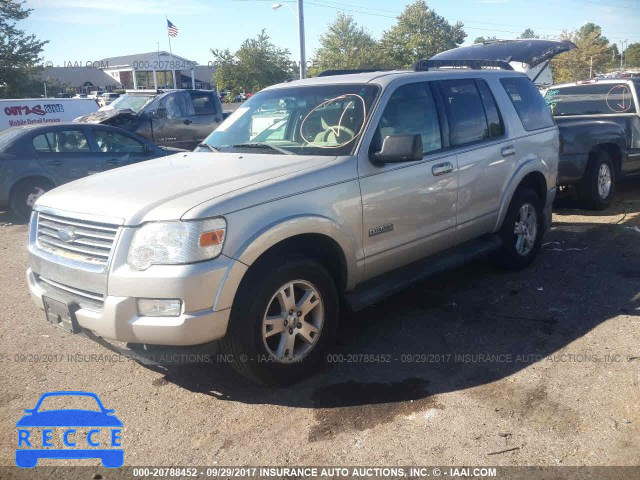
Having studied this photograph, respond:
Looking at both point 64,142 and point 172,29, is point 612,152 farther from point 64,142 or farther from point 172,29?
point 172,29

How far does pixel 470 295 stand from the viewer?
17.8 ft

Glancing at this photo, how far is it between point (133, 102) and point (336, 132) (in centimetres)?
1334

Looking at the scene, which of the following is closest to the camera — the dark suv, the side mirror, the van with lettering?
the side mirror

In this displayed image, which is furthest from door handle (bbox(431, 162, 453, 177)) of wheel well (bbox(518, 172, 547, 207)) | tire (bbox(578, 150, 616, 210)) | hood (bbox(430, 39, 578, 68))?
hood (bbox(430, 39, 578, 68))

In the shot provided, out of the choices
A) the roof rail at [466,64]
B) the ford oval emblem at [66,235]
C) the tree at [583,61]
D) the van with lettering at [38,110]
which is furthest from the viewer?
the tree at [583,61]

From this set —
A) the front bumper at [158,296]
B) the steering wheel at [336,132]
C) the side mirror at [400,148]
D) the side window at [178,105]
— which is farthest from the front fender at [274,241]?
the side window at [178,105]

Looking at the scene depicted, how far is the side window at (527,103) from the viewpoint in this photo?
5.89 m

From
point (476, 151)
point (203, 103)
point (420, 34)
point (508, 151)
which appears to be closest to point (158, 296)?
point (476, 151)

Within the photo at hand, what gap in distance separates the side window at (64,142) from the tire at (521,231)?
23.2 ft

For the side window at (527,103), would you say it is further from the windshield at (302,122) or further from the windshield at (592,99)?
the windshield at (592,99)

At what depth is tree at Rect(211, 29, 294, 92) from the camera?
4112 cm

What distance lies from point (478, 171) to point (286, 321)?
95.4 inches

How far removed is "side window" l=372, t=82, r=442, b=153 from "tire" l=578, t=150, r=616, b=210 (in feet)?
14.9

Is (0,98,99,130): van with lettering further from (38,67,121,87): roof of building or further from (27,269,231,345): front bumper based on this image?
(38,67,121,87): roof of building
